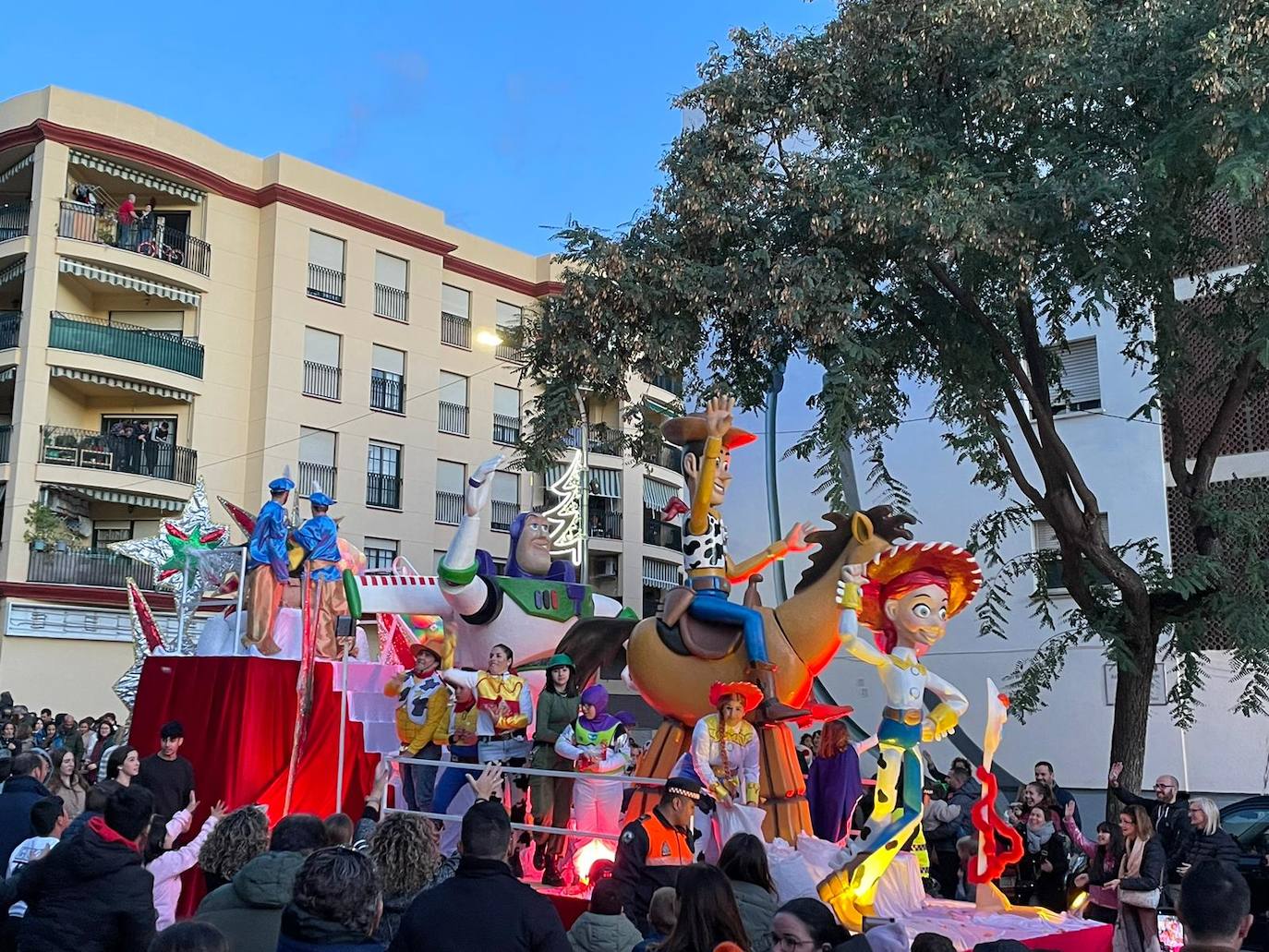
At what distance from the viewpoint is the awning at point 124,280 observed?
27.4 meters

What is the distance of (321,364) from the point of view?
30734mm

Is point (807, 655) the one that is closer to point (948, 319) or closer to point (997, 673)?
point (948, 319)

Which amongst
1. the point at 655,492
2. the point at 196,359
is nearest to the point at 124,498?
the point at 196,359

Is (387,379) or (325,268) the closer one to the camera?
(325,268)

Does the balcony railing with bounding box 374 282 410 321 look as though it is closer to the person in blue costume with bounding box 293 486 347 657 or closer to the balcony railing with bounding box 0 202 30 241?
the balcony railing with bounding box 0 202 30 241

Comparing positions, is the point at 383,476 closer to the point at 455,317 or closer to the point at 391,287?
the point at 391,287

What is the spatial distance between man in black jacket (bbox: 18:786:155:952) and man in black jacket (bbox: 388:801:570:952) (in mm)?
1168

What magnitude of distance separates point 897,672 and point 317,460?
80.6 feet

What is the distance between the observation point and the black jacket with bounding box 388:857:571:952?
370 centimetres

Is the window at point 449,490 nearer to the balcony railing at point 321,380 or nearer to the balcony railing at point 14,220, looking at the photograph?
the balcony railing at point 321,380

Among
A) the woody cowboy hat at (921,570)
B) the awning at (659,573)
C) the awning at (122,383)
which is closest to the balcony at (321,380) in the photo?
the awning at (122,383)

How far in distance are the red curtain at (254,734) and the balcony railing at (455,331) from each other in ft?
74.4

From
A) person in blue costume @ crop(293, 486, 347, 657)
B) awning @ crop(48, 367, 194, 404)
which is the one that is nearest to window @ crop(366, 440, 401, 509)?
awning @ crop(48, 367, 194, 404)

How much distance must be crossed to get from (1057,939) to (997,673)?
498 inches
